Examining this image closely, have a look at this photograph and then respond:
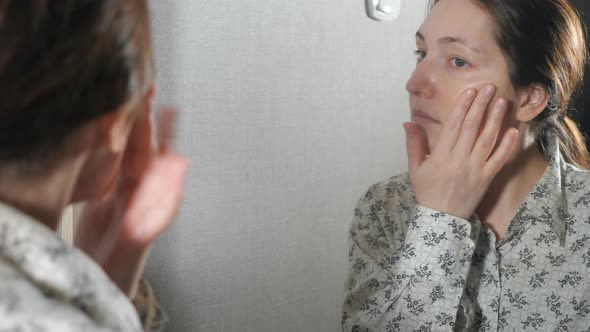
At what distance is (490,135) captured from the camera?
1153 mm

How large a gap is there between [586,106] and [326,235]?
2.60 feet

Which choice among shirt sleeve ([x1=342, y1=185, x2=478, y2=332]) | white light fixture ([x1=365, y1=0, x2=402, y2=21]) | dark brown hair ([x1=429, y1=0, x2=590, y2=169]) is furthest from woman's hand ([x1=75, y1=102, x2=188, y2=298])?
white light fixture ([x1=365, y1=0, x2=402, y2=21])

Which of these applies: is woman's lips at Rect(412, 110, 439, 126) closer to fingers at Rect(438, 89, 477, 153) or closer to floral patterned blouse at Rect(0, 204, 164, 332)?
fingers at Rect(438, 89, 477, 153)

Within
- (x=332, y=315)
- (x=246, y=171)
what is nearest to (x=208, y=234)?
(x=246, y=171)

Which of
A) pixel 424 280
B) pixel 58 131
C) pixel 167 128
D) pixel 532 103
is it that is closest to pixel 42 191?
pixel 58 131

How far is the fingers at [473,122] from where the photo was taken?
3.77ft

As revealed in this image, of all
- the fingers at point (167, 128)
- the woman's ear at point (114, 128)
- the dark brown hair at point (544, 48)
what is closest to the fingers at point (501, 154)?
the dark brown hair at point (544, 48)

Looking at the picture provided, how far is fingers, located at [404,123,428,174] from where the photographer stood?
1.21 m

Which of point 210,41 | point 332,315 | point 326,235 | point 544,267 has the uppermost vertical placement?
point 210,41

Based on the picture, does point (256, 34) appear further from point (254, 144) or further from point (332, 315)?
point (332, 315)

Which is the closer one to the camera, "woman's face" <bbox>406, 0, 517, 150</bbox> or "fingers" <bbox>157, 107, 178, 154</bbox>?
"fingers" <bbox>157, 107, 178, 154</bbox>

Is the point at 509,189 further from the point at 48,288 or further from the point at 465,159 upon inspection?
the point at 48,288

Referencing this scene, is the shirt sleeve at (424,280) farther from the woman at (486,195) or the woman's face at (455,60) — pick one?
the woman's face at (455,60)

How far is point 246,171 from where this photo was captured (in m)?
1.44
